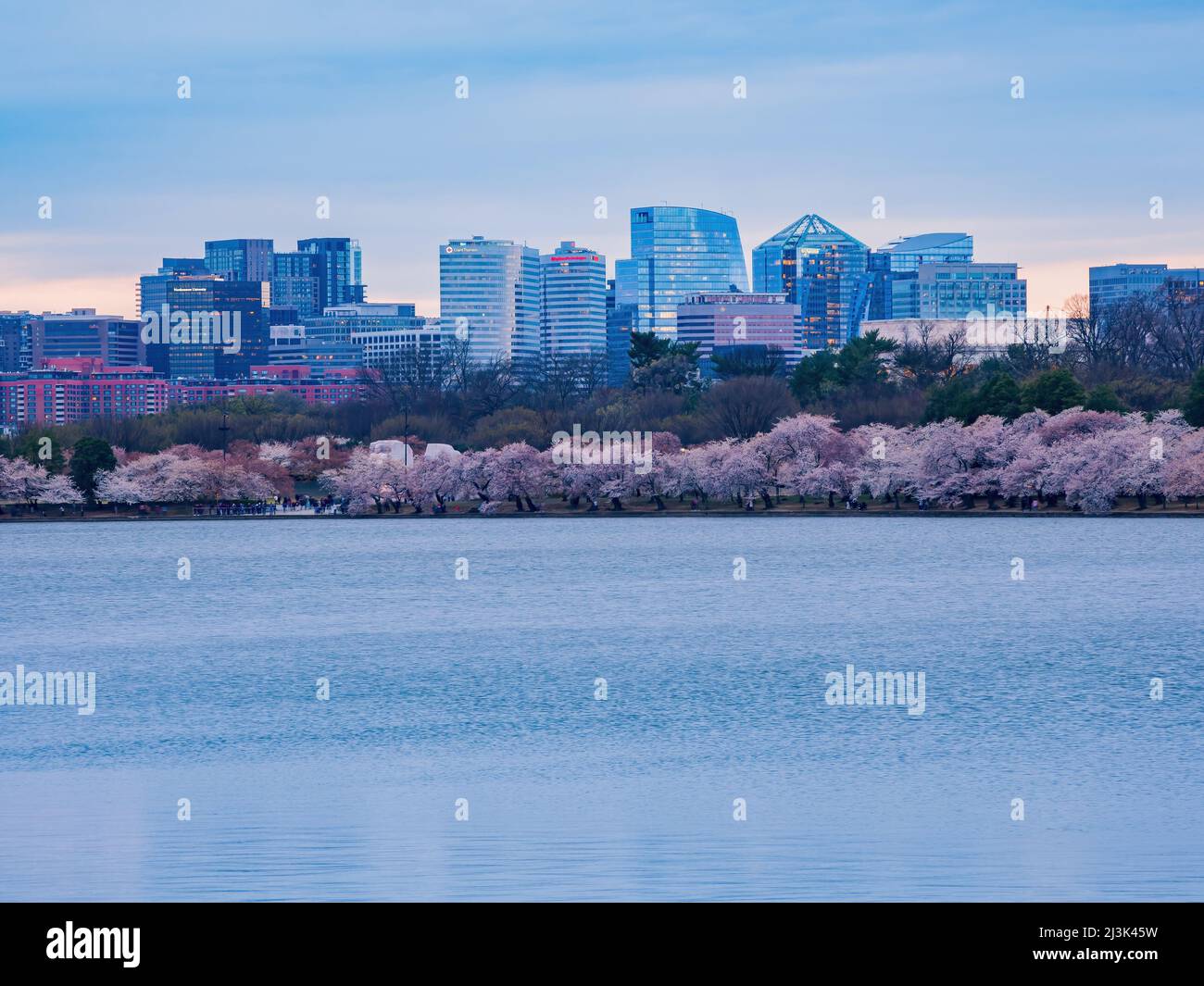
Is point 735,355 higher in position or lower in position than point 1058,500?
higher

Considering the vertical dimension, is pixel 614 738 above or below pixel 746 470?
below

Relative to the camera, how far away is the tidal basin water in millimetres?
17203

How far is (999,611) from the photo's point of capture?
44.9 meters

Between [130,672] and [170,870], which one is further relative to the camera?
[130,672]

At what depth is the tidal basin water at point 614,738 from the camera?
1720 centimetres

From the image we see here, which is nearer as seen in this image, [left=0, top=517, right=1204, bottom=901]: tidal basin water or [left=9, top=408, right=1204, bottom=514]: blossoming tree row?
[left=0, top=517, right=1204, bottom=901]: tidal basin water

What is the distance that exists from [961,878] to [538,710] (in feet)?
44.3

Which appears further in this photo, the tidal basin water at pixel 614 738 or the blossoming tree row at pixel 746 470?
the blossoming tree row at pixel 746 470

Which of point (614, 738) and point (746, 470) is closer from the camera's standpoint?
point (614, 738)

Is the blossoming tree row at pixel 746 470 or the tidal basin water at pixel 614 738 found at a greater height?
the blossoming tree row at pixel 746 470

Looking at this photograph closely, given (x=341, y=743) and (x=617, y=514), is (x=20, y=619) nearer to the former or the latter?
(x=341, y=743)

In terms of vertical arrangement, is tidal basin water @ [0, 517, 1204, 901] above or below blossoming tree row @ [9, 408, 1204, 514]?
below

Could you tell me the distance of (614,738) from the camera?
26.2m
